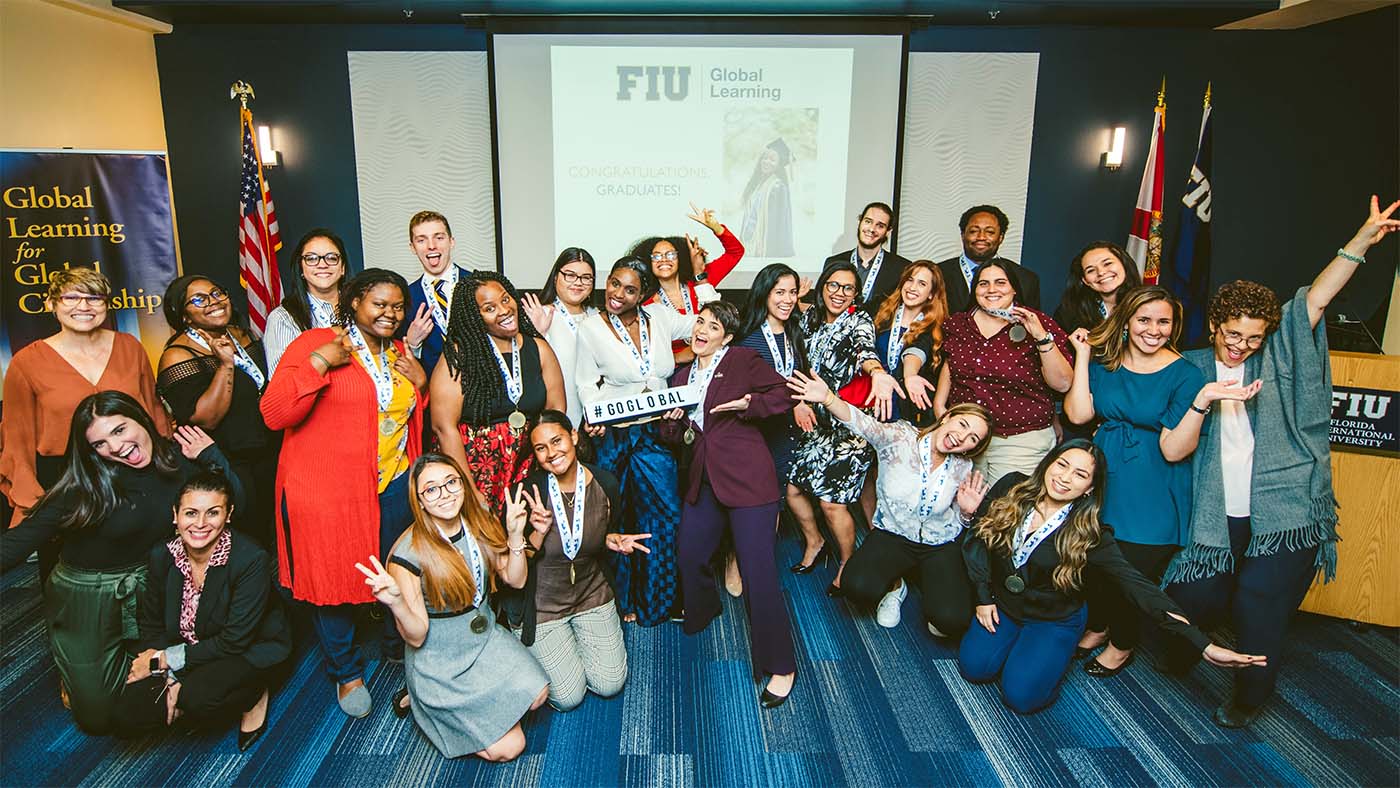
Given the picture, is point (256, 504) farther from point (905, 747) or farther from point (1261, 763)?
point (1261, 763)

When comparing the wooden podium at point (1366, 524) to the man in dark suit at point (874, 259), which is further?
the man in dark suit at point (874, 259)

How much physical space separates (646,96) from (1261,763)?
17.6 ft

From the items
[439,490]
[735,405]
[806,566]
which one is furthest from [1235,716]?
[439,490]

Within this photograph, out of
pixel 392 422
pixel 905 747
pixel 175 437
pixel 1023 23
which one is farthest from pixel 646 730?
pixel 1023 23

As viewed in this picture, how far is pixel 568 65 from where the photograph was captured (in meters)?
5.50

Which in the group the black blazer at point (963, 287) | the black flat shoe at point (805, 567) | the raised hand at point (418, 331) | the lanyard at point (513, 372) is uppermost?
the black blazer at point (963, 287)

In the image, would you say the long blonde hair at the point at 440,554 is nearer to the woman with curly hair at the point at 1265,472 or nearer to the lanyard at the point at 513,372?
the lanyard at the point at 513,372

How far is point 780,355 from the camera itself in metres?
3.35

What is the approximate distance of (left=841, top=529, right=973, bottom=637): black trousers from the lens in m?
3.11

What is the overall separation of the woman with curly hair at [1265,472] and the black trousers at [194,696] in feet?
11.7

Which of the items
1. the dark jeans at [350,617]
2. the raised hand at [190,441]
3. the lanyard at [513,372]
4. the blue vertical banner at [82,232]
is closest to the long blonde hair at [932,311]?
the lanyard at [513,372]

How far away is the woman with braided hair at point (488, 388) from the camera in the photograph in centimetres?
282

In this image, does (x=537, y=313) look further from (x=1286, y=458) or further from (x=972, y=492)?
(x=1286, y=458)

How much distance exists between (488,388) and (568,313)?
647 mm
